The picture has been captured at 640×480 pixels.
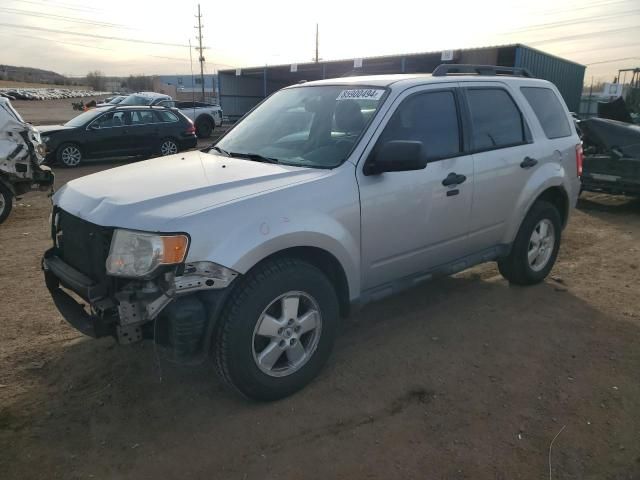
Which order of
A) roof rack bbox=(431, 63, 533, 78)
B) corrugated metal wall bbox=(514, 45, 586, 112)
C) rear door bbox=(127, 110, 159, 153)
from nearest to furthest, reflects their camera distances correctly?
roof rack bbox=(431, 63, 533, 78) < rear door bbox=(127, 110, 159, 153) < corrugated metal wall bbox=(514, 45, 586, 112)

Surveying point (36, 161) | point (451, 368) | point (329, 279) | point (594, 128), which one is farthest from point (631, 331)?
point (36, 161)

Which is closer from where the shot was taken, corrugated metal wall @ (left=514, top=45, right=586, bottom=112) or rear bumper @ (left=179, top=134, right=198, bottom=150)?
rear bumper @ (left=179, top=134, right=198, bottom=150)

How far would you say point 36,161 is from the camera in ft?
26.3

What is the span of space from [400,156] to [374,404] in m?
1.55

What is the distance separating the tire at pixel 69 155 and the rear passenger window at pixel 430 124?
12.0 metres

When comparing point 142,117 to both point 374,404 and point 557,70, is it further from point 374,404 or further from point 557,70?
point 557,70

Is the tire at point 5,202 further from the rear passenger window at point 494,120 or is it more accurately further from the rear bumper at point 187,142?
the rear bumper at point 187,142

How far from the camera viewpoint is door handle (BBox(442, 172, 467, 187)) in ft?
12.5

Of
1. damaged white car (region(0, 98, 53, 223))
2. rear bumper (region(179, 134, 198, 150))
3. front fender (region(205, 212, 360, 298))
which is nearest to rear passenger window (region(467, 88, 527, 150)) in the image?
front fender (region(205, 212, 360, 298))

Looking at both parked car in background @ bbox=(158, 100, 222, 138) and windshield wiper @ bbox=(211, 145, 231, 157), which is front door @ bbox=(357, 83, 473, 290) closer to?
windshield wiper @ bbox=(211, 145, 231, 157)

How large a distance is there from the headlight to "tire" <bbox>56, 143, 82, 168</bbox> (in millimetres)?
12088

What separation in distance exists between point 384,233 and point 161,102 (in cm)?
2265

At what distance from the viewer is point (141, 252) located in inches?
105

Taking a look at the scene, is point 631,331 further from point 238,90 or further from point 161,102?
point 238,90
